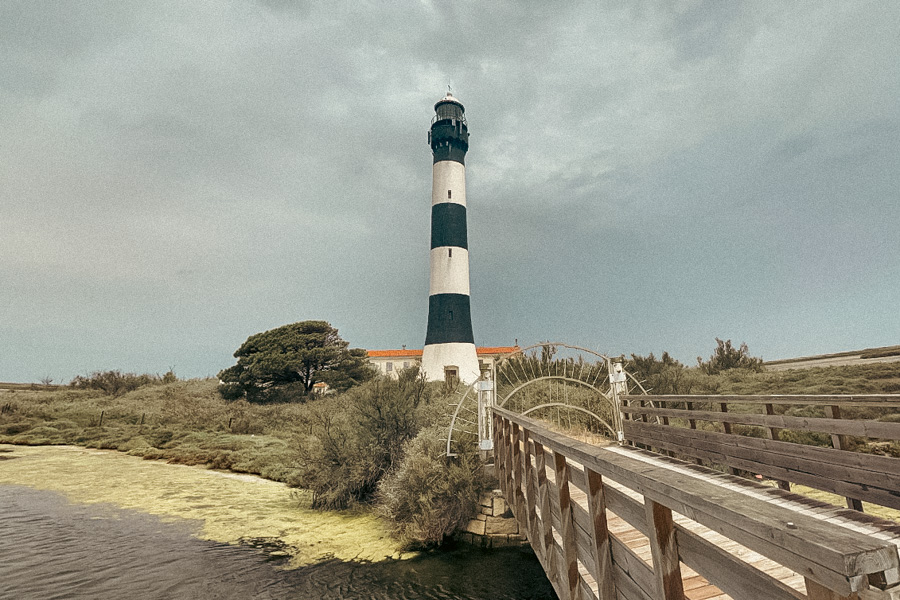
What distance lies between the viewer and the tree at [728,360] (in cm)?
2162

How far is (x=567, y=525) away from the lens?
3148 mm

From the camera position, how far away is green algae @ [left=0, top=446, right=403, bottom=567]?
8.35 meters

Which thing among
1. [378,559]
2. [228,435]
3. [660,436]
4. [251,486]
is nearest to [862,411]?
[660,436]

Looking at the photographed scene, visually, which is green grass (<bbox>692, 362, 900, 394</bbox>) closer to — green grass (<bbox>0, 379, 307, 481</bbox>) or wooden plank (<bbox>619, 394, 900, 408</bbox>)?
wooden plank (<bbox>619, 394, 900, 408</bbox>)

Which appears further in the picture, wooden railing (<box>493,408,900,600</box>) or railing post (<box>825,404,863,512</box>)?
railing post (<box>825,404,863,512</box>)

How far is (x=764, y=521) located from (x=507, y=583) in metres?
7.01

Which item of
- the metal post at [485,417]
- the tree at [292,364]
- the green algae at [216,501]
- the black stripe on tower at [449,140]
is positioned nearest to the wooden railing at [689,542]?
the metal post at [485,417]

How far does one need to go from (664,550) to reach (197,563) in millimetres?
8520

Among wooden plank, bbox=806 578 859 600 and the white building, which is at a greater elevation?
the white building

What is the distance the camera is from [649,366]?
17.6 m

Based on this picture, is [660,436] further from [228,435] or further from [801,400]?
[228,435]

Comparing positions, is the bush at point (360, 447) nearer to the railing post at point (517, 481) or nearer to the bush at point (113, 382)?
the railing post at point (517, 481)

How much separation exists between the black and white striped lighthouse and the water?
58.9 ft

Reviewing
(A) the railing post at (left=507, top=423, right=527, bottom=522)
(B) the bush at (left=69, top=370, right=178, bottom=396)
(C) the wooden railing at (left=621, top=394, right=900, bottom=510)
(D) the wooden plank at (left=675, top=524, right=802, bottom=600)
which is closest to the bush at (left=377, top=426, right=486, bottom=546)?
(A) the railing post at (left=507, top=423, right=527, bottom=522)
